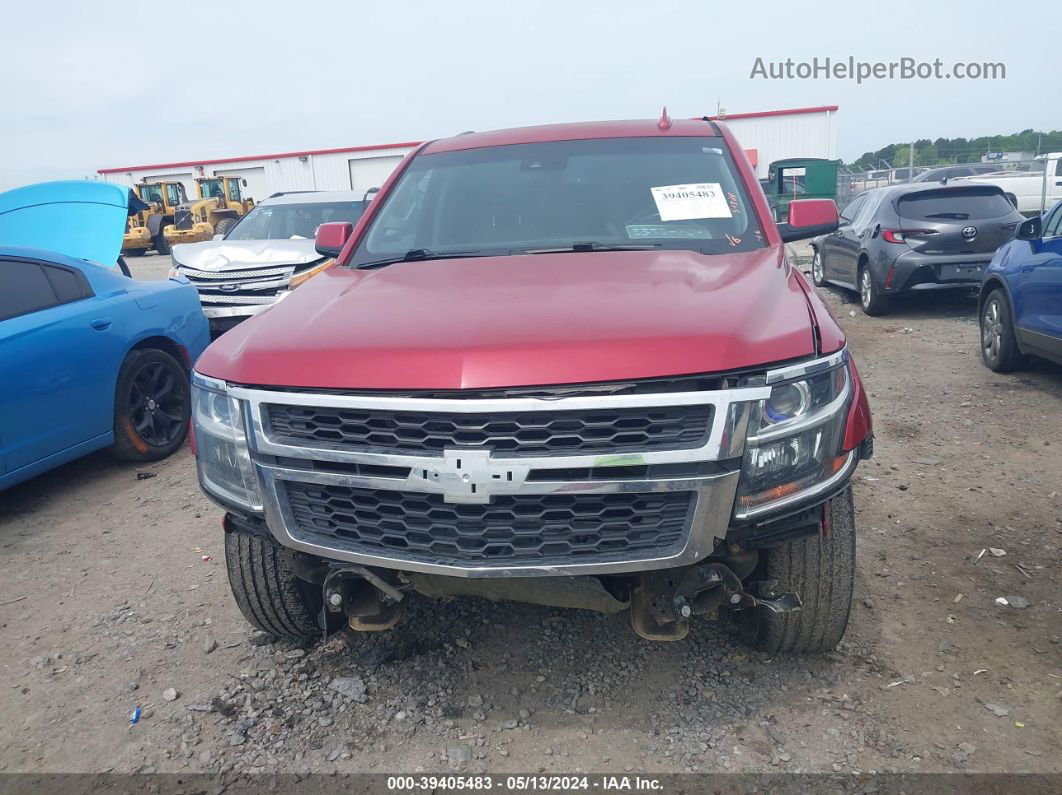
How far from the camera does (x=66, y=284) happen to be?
16.7 feet

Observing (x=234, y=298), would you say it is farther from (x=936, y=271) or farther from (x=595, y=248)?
(x=936, y=271)

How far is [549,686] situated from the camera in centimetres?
284

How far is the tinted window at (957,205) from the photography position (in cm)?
895

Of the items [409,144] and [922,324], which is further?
[409,144]

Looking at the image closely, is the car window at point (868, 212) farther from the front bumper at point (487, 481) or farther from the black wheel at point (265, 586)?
the black wheel at point (265, 586)

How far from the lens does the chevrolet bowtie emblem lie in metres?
2.13

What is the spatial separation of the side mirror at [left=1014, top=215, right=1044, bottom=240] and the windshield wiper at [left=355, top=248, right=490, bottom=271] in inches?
188

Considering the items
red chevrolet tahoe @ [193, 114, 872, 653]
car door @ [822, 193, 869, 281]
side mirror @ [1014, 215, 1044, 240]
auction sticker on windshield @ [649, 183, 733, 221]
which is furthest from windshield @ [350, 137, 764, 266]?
car door @ [822, 193, 869, 281]

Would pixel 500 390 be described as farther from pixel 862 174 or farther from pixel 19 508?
pixel 862 174

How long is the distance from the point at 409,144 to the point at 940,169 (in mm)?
24149

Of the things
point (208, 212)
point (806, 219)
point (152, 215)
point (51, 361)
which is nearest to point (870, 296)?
point (806, 219)

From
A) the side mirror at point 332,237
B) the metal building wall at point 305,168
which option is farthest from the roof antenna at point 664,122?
the metal building wall at point 305,168

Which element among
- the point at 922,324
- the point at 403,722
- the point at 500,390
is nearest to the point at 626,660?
the point at 403,722

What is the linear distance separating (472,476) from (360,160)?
4103 centimetres
